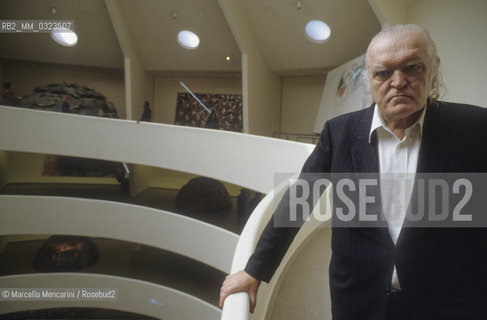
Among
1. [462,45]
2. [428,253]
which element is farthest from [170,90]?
[428,253]

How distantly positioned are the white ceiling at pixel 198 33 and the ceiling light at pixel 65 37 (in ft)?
0.91

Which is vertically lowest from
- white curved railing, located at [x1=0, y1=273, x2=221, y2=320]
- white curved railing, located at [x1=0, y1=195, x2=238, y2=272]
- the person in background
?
white curved railing, located at [x1=0, y1=273, x2=221, y2=320]

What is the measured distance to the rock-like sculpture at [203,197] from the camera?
1192cm

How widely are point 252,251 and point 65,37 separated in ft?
40.9

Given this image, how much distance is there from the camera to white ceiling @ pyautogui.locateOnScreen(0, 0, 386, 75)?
812 cm

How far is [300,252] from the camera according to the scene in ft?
11.9

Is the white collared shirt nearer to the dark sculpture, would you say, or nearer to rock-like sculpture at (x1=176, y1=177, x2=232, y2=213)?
rock-like sculpture at (x1=176, y1=177, x2=232, y2=213)

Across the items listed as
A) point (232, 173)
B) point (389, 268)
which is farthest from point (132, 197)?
point (389, 268)

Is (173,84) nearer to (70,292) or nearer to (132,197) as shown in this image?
(132,197)

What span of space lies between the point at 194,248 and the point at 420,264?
8.16m

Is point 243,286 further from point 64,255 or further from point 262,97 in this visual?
point 64,255

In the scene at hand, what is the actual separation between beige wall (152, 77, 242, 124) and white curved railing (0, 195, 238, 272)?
4910mm

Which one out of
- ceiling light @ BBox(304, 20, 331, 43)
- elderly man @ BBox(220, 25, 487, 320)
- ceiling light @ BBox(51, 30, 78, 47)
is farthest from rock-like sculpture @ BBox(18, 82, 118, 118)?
elderly man @ BBox(220, 25, 487, 320)

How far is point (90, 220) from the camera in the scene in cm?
1021
